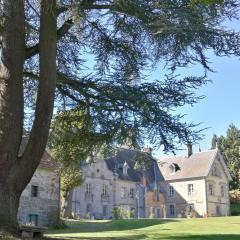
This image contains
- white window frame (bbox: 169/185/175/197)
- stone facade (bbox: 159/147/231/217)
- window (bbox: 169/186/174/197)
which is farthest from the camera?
window (bbox: 169/186/174/197)

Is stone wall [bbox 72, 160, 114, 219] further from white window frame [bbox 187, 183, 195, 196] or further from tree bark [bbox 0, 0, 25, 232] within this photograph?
Result: tree bark [bbox 0, 0, 25, 232]

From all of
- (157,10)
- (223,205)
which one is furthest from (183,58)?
(223,205)

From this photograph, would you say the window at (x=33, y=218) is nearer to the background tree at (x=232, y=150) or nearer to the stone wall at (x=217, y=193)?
the stone wall at (x=217, y=193)

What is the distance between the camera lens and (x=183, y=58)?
11.7 meters

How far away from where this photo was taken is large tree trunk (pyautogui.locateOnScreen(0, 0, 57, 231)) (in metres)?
10.2

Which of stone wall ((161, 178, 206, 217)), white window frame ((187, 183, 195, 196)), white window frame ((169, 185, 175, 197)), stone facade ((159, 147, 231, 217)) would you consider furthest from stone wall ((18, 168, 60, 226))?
white window frame ((169, 185, 175, 197))

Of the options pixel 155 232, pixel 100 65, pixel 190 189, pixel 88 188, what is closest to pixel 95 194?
pixel 88 188

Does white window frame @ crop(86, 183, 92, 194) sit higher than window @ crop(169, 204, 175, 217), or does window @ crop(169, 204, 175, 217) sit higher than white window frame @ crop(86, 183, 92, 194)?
white window frame @ crop(86, 183, 92, 194)

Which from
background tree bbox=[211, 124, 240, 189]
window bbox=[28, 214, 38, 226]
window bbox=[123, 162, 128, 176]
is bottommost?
window bbox=[28, 214, 38, 226]

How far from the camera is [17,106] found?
10461mm

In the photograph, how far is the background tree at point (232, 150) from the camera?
234 feet

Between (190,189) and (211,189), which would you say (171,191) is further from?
(211,189)

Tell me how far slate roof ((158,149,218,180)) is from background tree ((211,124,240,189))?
9270mm

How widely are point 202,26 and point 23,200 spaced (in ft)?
73.9
